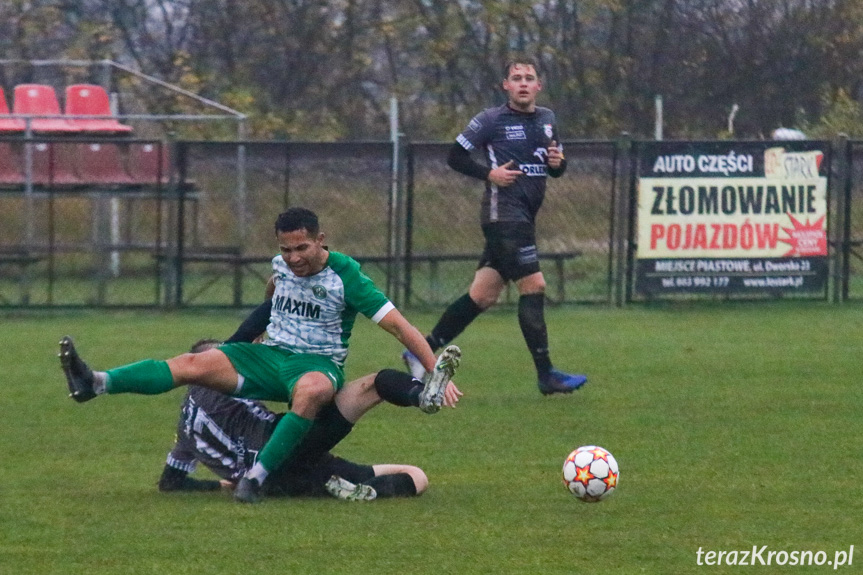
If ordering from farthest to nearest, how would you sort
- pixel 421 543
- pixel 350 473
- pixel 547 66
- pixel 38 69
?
pixel 547 66, pixel 38 69, pixel 350 473, pixel 421 543

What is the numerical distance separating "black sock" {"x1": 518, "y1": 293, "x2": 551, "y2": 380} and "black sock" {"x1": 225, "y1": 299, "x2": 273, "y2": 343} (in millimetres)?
2707

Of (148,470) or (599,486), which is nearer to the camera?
(599,486)

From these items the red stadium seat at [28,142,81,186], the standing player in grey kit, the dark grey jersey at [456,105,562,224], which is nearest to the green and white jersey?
the standing player in grey kit

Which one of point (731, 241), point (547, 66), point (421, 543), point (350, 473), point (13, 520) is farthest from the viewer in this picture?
point (547, 66)

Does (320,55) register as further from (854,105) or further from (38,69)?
(854,105)

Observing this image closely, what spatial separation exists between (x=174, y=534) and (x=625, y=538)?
1541 mm

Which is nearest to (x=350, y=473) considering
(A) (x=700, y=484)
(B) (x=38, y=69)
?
(A) (x=700, y=484)

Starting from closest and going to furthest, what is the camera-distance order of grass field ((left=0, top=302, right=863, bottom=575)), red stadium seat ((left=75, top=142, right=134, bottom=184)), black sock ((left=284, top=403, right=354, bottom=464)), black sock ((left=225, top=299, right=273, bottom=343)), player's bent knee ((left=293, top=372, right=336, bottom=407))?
grass field ((left=0, top=302, right=863, bottom=575)) → player's bent knee ((left=293, top=372, right=336, bottom=407)) → black sock ((left=284, top=403, right=354, bottom=464)) → black sock ((left=225, top=299, right=273, bottom=343)) → red stadium seat ((left=75, top=142, right=134, bottom=184))

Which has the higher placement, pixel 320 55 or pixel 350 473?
pixel 320 55

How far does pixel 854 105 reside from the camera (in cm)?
2352

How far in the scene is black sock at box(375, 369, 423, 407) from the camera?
239 inches

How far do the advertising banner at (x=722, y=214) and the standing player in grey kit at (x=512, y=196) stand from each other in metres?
5.70

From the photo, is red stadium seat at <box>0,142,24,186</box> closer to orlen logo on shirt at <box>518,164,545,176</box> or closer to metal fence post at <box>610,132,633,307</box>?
metal fence post at <box>610,132,633,307</box>

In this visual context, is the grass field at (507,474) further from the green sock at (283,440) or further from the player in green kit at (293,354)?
the player in green kit at (293,354)
